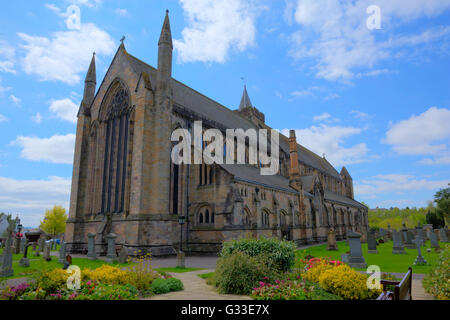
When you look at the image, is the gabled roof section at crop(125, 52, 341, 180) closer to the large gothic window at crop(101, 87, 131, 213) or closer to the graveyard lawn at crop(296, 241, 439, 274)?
the large gothic window at crop(101, 87, 131, 213)

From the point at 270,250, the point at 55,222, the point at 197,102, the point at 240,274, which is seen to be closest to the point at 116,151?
the point at 197,102

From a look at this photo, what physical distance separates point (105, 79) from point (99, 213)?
41.9ft

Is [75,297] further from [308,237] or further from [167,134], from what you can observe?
[308,237]

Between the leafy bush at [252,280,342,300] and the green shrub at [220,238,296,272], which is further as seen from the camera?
the green shrub at [220,238,296,272]

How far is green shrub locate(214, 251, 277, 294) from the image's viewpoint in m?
8.57

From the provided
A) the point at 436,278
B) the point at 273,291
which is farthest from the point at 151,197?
the point at 436,278

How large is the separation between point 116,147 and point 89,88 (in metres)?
8.21

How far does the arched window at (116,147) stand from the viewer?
901 inches

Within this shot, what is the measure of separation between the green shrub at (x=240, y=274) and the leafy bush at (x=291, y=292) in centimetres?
53

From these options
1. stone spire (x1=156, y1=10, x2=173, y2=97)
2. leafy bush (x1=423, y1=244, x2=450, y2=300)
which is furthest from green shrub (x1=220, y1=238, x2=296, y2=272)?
stone spire (x1=156, y1=10, x2=173, y2=97)

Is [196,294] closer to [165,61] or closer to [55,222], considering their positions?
[165,61]

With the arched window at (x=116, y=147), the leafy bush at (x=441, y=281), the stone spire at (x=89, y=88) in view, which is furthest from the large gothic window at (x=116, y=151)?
the leafy bush at (x=441, y=281)

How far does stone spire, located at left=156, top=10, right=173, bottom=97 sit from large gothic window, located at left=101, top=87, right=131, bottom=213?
391cm

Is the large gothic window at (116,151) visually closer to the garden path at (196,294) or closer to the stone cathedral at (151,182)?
the stone cathedral at (151,182)
